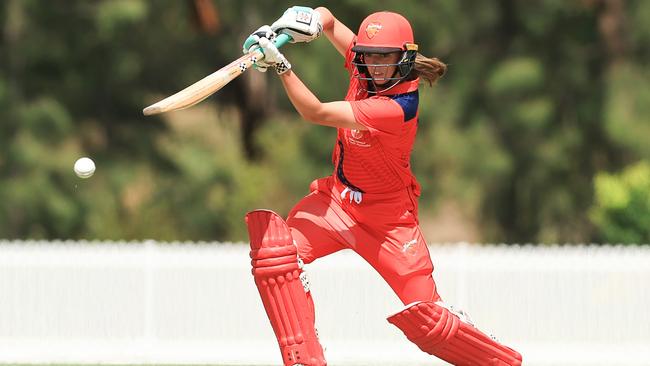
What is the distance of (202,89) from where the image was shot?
206 inches

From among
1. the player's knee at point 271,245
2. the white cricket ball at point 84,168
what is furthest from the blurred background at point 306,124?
the player's knee at point 271,245

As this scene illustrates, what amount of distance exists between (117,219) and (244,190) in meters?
1.77

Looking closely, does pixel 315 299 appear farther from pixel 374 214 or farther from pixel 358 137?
pixel 358 137

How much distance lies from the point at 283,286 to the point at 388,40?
1150 millimetres

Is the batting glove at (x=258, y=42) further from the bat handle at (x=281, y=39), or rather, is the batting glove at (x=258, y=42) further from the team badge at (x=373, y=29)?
the team badge at (x=373, y=29)

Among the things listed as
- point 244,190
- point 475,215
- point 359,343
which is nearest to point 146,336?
point 359,343

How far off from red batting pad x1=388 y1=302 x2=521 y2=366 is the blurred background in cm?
1043

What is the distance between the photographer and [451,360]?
591 centimetres

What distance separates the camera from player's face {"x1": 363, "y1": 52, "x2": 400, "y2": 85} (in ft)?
18.8

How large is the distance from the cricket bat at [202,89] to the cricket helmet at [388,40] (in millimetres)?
602

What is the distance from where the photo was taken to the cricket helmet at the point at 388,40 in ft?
18.7

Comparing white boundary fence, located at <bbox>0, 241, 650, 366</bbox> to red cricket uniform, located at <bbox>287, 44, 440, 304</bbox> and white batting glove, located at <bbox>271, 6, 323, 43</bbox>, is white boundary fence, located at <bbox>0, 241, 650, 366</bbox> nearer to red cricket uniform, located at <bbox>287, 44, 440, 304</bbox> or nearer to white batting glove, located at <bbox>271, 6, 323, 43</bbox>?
red cricket uniform, located at <bbox>287, 44, 440, 304</bbox>

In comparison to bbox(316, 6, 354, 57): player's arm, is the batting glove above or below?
below

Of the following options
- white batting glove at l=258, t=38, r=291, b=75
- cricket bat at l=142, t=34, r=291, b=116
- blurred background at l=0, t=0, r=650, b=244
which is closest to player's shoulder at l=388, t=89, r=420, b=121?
white batting glove at l=258, t=38, r=291, b=75
